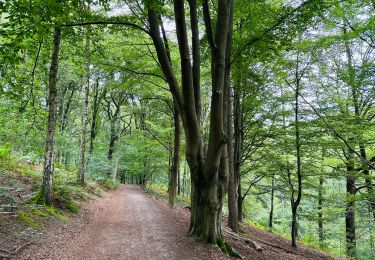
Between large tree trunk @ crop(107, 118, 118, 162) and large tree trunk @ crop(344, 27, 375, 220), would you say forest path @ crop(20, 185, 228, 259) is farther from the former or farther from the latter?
large tree trunk @ crop(107, 118, 118, 162)

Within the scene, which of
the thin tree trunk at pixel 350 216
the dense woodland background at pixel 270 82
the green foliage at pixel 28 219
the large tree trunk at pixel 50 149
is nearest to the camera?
the green foliage at pixel 28 219

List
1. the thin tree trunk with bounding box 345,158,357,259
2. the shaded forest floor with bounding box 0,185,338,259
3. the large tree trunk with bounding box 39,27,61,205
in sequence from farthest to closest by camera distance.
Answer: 1. the thin tree trunk with bounding box 345,158,357,259
2. the large tree trunk with bounding box 39,27,61,205
3. the shaded forest floor with bounding box 0,185,338,259

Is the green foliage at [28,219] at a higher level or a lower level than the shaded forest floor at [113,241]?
higher

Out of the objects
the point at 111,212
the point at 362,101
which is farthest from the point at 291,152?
the point at 111,212

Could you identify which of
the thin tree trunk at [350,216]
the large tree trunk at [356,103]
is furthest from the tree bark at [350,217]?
the large tree trunk at [356,103]

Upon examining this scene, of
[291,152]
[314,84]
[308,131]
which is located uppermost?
[314,84]

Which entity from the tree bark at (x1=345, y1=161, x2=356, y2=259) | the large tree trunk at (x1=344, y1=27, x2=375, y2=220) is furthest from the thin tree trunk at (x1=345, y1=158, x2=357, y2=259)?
the large tree trunk at (x1=344, y1=27, x2=375, y2=220)

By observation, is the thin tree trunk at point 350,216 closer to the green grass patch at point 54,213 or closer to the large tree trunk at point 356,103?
the large tree trunk at point 356,103

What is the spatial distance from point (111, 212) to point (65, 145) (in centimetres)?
906

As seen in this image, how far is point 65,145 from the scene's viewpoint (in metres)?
19.0

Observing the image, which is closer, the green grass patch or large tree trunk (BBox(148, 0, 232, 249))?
large tree trunk (BBox(148, 0, 232, 249))

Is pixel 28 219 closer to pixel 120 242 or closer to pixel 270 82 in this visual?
pixel 120 242

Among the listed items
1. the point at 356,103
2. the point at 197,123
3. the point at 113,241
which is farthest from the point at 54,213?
the point at 356,103

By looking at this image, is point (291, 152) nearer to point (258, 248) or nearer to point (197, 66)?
point (258, 248)
